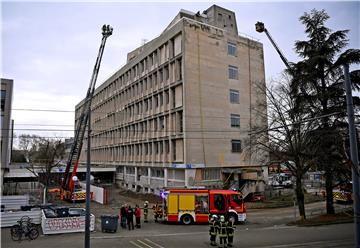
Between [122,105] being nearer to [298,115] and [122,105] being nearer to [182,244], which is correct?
[298,115]

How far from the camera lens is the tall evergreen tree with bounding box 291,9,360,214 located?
78.2 ft

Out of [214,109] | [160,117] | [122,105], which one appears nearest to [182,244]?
[214,109]

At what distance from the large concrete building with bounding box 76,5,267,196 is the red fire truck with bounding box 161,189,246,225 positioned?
12.6 meters

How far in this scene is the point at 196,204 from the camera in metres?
24.3

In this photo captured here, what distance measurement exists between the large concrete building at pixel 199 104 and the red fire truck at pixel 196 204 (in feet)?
41.4

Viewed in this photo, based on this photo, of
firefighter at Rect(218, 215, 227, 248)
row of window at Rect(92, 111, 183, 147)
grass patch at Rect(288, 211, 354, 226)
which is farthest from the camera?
row of window at Rect(92, 111, 183, 147)

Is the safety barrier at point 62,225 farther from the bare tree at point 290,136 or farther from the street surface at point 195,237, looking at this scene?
the bare tree at point 290,136

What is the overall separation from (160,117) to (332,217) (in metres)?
27.9

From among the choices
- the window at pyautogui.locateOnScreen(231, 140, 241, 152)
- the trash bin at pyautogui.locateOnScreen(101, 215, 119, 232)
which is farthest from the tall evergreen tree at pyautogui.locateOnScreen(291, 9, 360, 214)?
the window at pyautogui.locateOnScreen(231, 140, 241, 152)

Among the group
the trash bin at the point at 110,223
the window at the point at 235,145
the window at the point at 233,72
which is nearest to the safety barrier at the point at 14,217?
the trash bin at the point at 110,223

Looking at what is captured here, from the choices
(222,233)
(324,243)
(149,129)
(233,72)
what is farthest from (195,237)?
(149,129)

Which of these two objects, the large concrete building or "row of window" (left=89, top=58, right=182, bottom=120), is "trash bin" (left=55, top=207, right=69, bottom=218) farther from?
"row of window" (left=89, top=58, right=182, bottom=120)

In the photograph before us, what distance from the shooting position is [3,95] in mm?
27688

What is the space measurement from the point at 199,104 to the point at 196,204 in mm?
18657
